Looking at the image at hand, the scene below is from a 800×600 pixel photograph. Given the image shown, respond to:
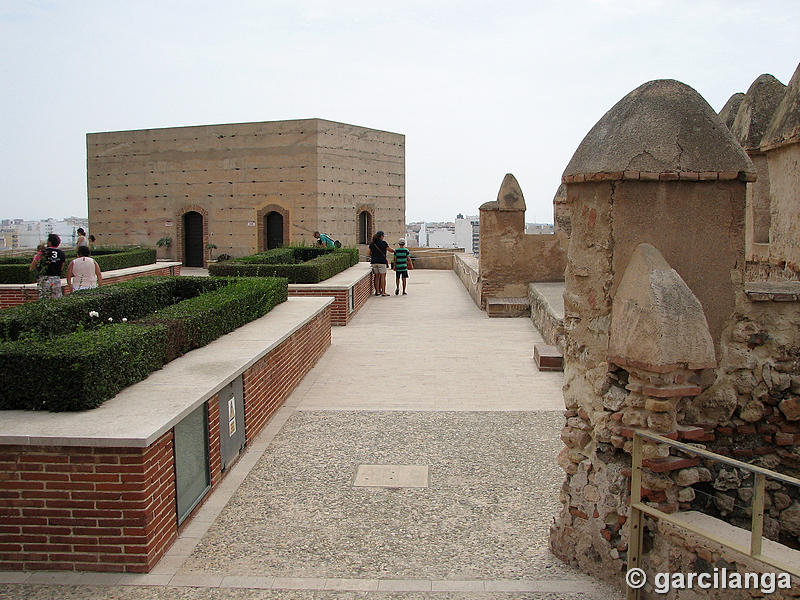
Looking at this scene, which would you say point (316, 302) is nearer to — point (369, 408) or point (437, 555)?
point (369, 408)

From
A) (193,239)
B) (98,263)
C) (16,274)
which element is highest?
(193,239)

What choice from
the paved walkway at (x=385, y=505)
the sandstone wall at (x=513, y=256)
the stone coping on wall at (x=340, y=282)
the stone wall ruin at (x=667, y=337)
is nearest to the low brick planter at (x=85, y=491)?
the paved walkway at (x=385, y=505)

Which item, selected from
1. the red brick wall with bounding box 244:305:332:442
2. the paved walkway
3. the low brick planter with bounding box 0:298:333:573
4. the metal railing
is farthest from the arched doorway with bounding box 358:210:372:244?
the metal railing

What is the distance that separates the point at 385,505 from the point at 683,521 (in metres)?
2.42

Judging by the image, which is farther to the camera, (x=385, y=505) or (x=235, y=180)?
(x=235, y=180)

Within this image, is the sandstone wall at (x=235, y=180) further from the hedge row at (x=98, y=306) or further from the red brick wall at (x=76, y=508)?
the red brick wall at (x=76, y=508)

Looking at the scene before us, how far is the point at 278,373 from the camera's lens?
8438 mm

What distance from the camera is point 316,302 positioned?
11695 mm

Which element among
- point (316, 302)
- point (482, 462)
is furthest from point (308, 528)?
point (316, 302)

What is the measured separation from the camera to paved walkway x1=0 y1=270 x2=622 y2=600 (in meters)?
4.41

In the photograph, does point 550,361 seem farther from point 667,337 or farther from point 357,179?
point 357,179

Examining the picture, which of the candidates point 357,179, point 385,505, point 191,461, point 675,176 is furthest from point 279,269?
point 357,179

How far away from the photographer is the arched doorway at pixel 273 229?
30.0 meters

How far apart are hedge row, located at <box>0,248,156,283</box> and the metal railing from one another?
1387 centimetres
